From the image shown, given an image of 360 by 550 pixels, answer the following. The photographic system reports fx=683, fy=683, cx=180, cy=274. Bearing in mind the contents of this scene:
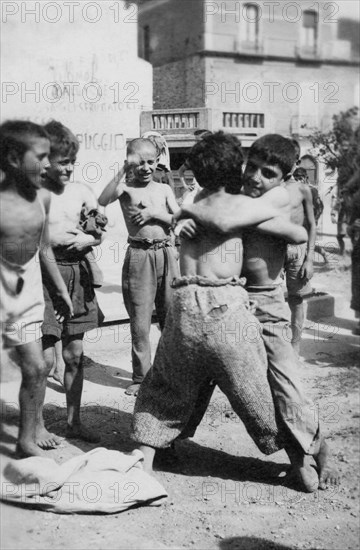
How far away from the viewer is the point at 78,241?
3.58 metres

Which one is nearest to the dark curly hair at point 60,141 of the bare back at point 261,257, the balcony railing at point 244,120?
the bare back at point 261,257

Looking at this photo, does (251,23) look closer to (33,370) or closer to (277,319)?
(277,319)

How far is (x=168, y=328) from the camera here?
3045 mm

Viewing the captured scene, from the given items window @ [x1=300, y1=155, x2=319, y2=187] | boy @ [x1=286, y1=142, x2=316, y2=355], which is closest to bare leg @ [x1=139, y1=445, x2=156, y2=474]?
boy @ [x1=286, y1=142, x2=316, y2=355]

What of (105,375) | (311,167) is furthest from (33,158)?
(311,167)

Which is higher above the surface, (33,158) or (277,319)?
(33,158)

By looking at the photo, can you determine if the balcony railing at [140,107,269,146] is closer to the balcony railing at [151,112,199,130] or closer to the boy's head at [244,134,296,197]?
the balcony railing at [151,112,199,130]

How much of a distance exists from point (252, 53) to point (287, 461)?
2111mm

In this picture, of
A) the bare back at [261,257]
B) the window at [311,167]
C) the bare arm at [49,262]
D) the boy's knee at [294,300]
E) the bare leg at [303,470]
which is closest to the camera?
the bare arm at [49,262]

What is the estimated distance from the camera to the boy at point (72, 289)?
353 centimetres

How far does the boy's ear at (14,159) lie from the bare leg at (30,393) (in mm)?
851

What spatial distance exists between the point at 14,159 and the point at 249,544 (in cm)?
178

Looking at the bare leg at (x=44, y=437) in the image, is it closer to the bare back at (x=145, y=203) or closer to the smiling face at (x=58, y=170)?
the smiling face at (x=58, y=170)

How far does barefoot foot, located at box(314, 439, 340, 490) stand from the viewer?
3.26 metres
